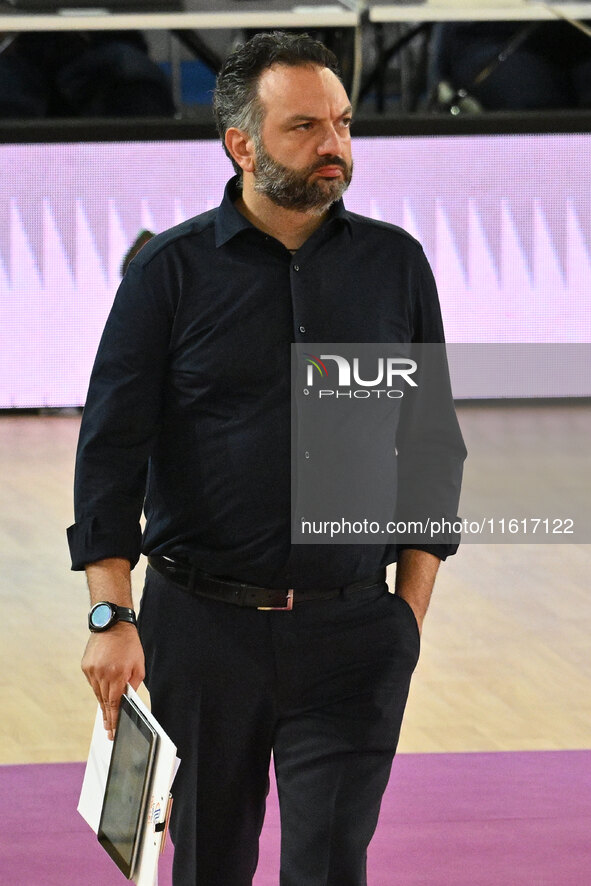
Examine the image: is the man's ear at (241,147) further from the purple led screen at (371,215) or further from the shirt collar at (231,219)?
the purple led screen at (371,215)

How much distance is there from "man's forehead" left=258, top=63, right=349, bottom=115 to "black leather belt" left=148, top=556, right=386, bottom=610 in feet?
2.10

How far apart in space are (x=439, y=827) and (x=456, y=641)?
1.46m

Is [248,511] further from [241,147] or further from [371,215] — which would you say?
[371,215]

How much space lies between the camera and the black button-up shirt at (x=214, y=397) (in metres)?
1.78

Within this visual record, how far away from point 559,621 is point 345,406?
2.95 m

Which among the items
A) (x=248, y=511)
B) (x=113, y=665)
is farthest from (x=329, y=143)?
(x=113, y=665)

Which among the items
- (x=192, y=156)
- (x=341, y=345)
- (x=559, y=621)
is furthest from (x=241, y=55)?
(x=192, y=156)

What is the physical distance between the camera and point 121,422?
1.77 meters

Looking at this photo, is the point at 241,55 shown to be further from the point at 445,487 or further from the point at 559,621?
the point at 559,621

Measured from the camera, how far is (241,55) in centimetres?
182

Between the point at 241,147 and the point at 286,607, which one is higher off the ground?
the point at 241,147

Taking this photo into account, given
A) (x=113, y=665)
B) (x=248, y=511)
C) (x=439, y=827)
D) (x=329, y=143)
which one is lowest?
(x=439, y=827)

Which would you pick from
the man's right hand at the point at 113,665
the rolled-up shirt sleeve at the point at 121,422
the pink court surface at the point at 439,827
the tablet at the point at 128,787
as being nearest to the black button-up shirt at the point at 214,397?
the rolled-up shirt sleeve at the point at 121,422

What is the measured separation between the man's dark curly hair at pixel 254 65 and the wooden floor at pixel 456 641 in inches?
83.8
